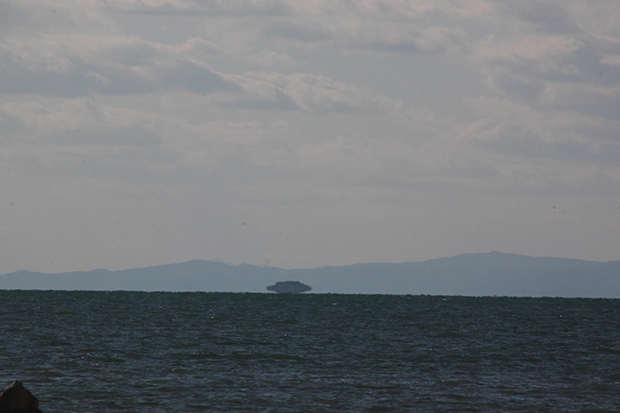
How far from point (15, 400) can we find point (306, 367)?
2360cm

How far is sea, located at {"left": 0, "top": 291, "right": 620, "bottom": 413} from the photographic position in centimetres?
3772

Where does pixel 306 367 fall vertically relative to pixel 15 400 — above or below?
below

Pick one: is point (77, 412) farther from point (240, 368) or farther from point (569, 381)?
point (569, 381)

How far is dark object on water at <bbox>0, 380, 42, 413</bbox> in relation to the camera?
28234 millimetres

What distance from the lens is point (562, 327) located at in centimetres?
9169

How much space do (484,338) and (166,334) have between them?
93.8 feet

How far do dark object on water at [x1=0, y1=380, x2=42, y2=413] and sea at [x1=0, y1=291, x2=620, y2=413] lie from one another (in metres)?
5.95

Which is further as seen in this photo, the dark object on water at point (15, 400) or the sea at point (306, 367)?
the sea at point (306, 367)

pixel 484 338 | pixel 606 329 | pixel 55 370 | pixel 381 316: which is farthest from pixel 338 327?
pixel 55 370

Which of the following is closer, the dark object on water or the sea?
the dark object on water

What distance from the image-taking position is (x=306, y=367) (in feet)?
163

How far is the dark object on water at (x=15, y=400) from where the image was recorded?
28.2 metres

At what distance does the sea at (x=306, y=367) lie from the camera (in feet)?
124

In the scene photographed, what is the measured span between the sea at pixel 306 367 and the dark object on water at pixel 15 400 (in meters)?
5.95
